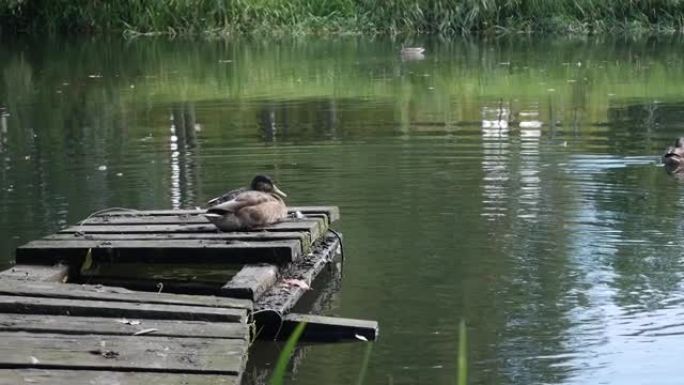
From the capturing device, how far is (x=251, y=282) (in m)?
7.24

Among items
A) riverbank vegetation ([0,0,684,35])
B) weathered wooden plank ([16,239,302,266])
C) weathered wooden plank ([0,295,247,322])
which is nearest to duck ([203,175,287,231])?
weathered wooden plank ([16,239,302,266])

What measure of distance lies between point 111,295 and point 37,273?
3.34 ft

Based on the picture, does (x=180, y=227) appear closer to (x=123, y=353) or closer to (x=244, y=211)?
(x=244, y=211)

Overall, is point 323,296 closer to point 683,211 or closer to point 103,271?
point 103,271

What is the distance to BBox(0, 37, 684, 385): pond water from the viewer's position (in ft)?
22.9

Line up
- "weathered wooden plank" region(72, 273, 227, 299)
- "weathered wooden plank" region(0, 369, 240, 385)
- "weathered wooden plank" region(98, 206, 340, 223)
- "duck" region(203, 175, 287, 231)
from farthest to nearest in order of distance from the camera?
"weathered wooden plank" region(98, 206, 340, 223) < "duck" region(203, 175, 287, 231) < "weathered wooden plank" region(72, 273, 227, 299) < "weathered wooden plank" region(0, 369, 240, 385)

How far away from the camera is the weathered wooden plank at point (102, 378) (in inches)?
215

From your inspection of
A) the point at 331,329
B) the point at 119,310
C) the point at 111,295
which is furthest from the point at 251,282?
the point at 119,310

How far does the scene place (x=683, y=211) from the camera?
10.3m

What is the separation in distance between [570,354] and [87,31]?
29571mm

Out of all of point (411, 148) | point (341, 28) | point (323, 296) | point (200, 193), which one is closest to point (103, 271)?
point (323, 296)

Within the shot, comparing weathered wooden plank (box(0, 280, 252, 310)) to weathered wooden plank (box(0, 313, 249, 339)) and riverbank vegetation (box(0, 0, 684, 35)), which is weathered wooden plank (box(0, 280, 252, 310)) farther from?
riverbank vegetation (box(0, 0, 684, 35))

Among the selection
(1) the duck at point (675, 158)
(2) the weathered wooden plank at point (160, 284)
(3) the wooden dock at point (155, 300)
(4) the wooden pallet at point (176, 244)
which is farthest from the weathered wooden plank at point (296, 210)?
(1) the duck at point (675, 158)

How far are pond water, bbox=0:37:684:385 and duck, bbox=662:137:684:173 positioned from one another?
117 mm
